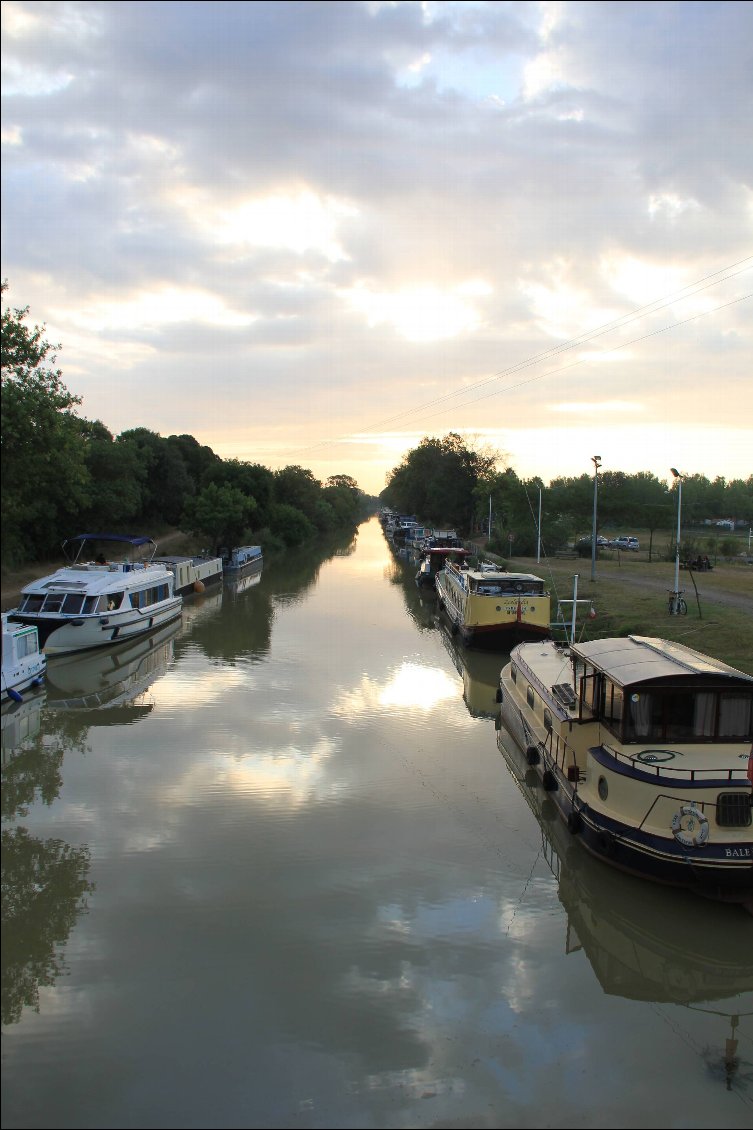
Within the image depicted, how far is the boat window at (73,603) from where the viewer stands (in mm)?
26872

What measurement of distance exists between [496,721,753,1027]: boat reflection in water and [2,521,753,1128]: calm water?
0.10 feet

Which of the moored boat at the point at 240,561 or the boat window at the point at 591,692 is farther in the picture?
the moored boat at the point at 240,561

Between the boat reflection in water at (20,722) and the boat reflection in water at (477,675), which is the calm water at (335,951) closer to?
the boat reflection in water at (20,722)

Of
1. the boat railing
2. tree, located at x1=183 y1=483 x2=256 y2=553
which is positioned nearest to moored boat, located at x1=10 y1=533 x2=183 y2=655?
the boat railing

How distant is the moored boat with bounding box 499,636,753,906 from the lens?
10727 mm

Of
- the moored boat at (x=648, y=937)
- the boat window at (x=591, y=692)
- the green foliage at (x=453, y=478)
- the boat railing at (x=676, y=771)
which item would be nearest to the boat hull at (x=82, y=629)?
the boat window at (x=591, y=692)

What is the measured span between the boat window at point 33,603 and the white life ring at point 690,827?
22.2 m

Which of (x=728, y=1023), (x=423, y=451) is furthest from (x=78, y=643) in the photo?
(x=423, y=451)

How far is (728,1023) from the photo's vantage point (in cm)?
905

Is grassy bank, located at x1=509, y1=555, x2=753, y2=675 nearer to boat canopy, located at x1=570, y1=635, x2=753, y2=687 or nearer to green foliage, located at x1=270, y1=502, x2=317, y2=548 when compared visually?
boat canopy, located at x1=570, y1=635, x2=753, y2=687

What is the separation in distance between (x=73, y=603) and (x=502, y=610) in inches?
564

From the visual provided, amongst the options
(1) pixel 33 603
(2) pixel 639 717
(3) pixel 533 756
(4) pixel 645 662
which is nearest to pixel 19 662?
(1) pixel 33 603

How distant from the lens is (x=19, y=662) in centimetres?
2100

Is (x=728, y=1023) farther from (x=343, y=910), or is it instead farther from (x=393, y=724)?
(x=393, y=724)
